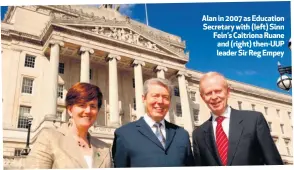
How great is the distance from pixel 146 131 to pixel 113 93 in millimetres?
25336

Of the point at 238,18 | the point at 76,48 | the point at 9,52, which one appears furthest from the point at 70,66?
the point at 238,18

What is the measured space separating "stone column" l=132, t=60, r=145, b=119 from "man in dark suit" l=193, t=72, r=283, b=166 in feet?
81.3

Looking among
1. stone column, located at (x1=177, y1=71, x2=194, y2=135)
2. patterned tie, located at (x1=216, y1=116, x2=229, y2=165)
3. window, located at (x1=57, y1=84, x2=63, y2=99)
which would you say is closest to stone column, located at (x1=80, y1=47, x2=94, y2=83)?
window, located at (x1=57, y1=84, x2=63, y2=99)

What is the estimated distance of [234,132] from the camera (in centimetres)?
525

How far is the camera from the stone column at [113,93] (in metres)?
29.2

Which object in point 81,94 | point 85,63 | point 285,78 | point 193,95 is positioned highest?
point 85,63

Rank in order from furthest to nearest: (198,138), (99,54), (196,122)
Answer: (196,122), (99,54), (198,138)

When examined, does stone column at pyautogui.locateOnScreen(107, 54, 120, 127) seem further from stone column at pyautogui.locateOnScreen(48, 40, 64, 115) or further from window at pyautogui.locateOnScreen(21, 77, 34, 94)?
window at pyautogui.locateOnScreen(21, 77, 34, 94)

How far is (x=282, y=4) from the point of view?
10531mm

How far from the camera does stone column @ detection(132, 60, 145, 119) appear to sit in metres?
30.5

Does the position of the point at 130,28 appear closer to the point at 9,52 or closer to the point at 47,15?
the point at 47,15

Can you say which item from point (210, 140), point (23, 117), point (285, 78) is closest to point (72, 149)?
point (210, 140)

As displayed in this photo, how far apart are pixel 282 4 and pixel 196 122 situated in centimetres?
3211

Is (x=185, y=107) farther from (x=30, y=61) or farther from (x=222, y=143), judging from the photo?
(x=222, y=143)
